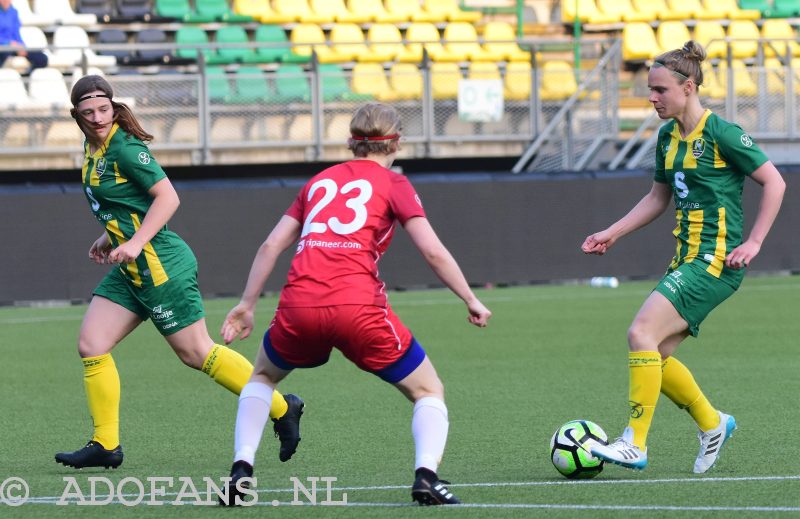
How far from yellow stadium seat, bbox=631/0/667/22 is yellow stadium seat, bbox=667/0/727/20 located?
0.65ft

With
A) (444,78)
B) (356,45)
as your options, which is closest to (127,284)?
(444,78)

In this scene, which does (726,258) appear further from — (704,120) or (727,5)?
(727,5)

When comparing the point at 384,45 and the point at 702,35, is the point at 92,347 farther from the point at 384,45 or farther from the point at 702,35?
the point at 702,35

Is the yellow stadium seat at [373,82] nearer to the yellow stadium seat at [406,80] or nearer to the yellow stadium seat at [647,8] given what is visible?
the yellow stadium seat at [406,80]

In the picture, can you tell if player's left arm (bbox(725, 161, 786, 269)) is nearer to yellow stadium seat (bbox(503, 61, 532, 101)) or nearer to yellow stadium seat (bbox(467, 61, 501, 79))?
yellow stadium seat (bbox(467, 61, 501, 79))

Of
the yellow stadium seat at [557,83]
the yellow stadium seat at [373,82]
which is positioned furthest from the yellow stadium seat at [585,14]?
the yellow stadium seat at [373,82]

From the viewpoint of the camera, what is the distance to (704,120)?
6.30 metres

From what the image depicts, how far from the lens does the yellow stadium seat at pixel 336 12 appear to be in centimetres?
2234

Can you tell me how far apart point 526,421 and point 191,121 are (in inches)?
429

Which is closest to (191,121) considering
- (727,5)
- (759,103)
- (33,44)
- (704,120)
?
(33,44)

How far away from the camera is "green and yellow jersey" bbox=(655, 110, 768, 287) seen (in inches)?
244

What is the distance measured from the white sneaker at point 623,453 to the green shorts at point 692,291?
57 centimetres

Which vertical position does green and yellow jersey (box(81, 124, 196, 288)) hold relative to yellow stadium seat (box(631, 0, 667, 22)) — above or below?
above

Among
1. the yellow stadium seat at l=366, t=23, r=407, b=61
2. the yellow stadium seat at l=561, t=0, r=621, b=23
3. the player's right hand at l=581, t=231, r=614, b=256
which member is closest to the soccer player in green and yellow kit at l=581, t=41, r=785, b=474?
the player's right hand at l=581, t=231, r=614, b=256
